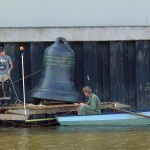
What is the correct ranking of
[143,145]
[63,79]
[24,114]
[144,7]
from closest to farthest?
[143,145], [24,114], [63,79], [144,7]

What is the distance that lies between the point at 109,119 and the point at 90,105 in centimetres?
58

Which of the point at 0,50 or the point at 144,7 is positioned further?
the point at 144,7

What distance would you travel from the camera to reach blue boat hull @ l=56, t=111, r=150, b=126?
48.2 ft

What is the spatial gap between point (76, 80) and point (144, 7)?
8.95 ft

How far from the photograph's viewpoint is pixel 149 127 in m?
14.6

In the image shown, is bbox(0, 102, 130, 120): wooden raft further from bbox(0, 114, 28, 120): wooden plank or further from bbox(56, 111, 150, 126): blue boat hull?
bbox(56, 111, 150, 126): blue boat hull

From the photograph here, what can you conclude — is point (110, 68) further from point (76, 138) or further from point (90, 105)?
point (76, 138)

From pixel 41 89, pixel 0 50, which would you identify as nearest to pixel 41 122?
pixel 41 89

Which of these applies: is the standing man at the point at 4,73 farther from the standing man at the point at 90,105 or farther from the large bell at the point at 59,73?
the standing man at the point at 90,105

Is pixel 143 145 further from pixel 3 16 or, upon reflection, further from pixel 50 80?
pixel 3 16

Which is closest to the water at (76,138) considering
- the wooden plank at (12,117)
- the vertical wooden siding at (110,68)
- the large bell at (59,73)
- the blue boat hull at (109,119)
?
the blue boat hull at (109,119)

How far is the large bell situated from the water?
2.95ft

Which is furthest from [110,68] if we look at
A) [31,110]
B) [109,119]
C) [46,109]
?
[31,110]

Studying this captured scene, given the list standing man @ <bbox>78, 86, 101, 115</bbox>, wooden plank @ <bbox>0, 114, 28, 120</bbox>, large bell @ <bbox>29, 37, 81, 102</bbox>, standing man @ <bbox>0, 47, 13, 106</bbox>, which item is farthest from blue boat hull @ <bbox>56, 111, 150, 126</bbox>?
standing man @ <bbox>0, 47, 13, 106</bbox>
